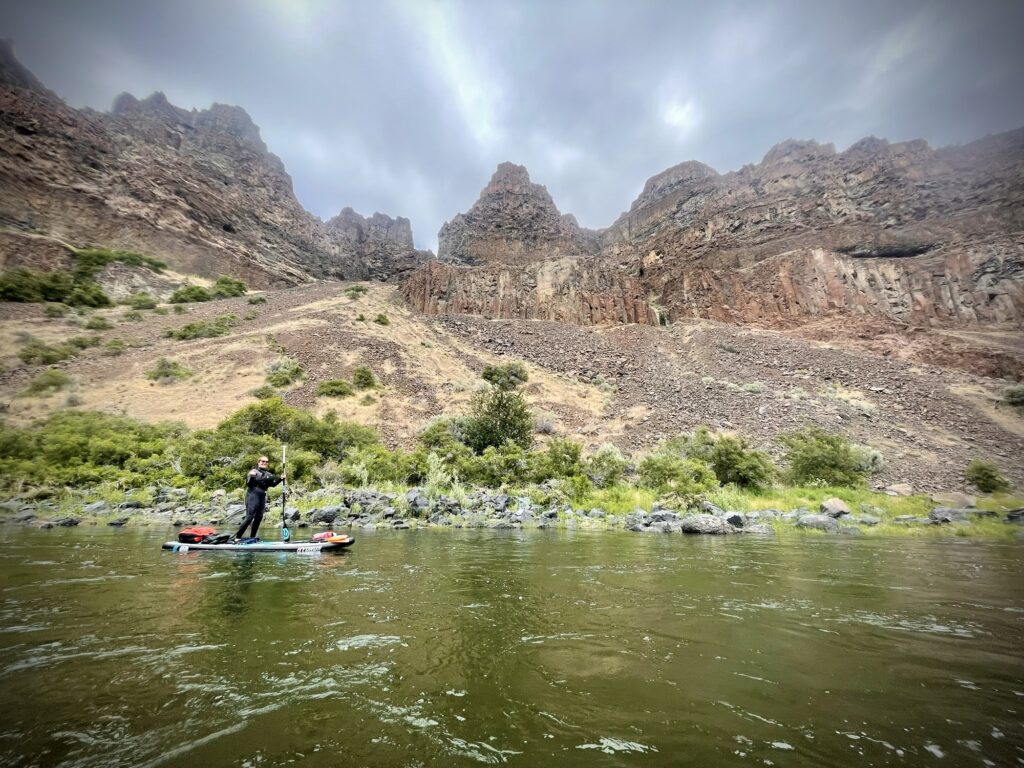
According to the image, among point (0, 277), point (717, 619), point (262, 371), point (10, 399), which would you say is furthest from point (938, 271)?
point (0, 277)

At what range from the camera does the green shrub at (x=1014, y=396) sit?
99.6 feet

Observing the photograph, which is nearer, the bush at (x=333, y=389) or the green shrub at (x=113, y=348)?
the bush at (x=333, y=389)

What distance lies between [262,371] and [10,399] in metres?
12.2

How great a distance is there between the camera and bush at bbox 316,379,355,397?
30266 mm

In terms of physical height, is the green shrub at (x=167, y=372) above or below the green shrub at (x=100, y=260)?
below

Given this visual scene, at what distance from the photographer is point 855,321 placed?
1818 inches

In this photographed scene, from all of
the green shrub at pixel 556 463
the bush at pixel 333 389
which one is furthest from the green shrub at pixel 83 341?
the green shrub at pixel 556 463

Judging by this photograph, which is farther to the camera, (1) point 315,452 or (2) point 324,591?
(1) point 315,452

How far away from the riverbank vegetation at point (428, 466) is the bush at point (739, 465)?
0.05m

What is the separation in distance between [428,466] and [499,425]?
622 centimetres

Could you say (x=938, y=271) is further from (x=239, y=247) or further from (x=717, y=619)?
(x=239, y=247)

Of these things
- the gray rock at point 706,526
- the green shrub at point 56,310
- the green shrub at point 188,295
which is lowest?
the gray rock at point 706,526

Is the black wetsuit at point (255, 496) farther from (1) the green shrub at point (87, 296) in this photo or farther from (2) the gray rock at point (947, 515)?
(1) the green shrub at point (87, 296)

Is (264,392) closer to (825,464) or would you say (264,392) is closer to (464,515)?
(464,515)
